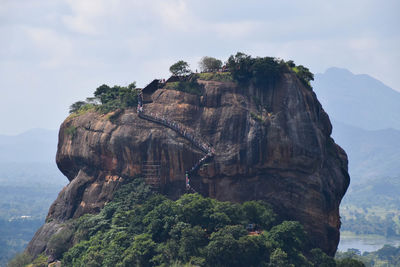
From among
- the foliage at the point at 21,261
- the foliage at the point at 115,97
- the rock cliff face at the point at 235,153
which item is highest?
the foliage at the point at 115,97

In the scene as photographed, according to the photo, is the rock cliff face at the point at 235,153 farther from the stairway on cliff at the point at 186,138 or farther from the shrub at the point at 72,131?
the shrub at the point at 72,131

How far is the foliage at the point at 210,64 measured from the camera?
6544cm

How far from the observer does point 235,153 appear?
57.7 m

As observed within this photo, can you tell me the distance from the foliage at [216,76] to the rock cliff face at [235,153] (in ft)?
3.04

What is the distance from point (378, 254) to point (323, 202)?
104486 millimetres

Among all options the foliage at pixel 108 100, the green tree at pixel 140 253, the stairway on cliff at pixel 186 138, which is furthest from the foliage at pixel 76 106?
the green tree at pixel 140 253

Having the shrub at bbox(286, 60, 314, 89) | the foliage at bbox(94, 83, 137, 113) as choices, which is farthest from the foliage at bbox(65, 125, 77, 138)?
the shrub at bbox(286, 60, 314, 89)

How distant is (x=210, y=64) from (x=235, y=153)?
45.2 feet

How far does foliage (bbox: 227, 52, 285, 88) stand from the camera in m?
59.8

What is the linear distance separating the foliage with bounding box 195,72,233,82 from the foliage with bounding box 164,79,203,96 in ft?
4.13

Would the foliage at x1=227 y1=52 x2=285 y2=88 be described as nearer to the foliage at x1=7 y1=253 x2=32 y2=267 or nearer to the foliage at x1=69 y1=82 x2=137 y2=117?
the foliage at x1=69 y1=82 x2=137 y2=117

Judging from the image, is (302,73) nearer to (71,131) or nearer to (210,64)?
(210,64)

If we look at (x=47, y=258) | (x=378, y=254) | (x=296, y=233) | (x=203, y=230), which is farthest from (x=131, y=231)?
(x=378, y=254)

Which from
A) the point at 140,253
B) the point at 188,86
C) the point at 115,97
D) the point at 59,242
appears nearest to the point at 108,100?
the point at 115,97
